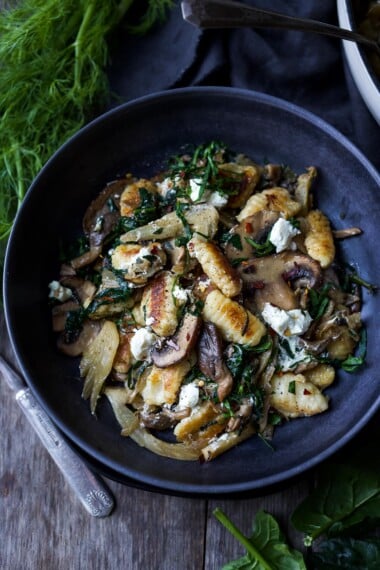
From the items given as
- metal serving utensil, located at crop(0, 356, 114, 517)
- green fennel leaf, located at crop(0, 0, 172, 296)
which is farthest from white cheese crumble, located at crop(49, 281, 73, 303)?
metal serving utensil, located at crop(0, 356, 114, 517)

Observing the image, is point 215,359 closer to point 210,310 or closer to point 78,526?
point 210,310

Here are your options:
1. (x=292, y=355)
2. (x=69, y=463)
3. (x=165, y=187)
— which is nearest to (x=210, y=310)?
(x=292, y=355)

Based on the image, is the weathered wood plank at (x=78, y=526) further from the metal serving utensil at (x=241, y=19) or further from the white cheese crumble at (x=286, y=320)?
the metal serving utensil at (x=241, y=19)

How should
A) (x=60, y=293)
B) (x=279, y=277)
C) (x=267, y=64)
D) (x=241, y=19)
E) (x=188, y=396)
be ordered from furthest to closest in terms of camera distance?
(x=267, y=64)
(x=60, y=293)
(x=279, y=277)
(x=188, y=396)
(x=241, y=19)

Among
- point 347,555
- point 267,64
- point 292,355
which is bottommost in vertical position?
point 347,555

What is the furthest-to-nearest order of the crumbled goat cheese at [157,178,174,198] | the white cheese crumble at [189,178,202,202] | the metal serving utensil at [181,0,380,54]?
the crumbled goat cheese at [157,178,174,198] < the white cheese crumble at [189,178,202,202] < the metal serving utensil at [181,0,380,54]

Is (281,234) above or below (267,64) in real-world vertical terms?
below

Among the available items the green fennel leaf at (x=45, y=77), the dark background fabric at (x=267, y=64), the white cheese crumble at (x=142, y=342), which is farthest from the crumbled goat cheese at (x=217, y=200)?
the green fennel leaf at (x=45, y=77)

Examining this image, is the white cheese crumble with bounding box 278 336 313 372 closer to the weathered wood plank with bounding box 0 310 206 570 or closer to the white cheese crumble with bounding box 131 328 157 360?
the white cheese crumble with bounding box 131 328 157 360
